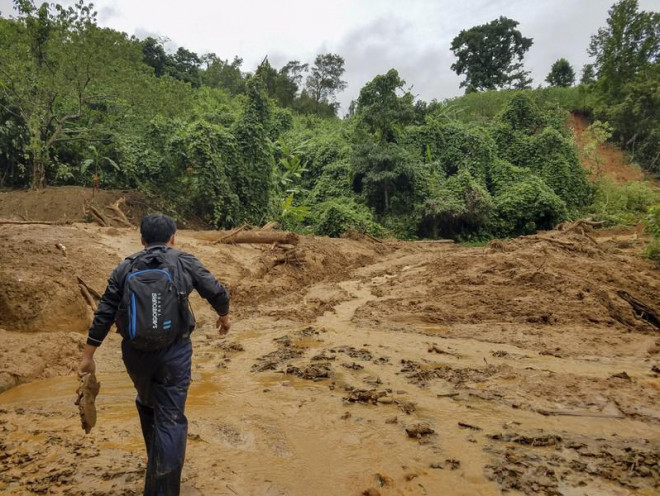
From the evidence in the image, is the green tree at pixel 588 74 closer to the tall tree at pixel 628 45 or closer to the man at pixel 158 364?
the tall tree at pixel 628 45

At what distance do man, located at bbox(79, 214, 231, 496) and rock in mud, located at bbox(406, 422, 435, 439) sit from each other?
1.67 metres

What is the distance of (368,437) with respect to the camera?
3.37 meters

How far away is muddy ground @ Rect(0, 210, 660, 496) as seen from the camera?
2824 millimetres

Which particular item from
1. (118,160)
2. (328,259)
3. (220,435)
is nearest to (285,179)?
(118,160)

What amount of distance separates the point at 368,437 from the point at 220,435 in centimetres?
113

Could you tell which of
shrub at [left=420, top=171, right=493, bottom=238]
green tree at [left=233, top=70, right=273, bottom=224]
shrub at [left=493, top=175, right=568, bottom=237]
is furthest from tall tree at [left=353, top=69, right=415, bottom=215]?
green tree at [left=233, top=70, right=273, bottom=224]

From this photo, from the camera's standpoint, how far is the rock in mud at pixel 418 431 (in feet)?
10.9

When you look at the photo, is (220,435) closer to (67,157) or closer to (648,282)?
(648,282)

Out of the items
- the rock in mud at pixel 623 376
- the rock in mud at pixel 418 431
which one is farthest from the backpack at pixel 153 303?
the rock in mud at pixel 623 376

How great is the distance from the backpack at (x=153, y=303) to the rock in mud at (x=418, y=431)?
1859mm

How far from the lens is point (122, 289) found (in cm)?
259

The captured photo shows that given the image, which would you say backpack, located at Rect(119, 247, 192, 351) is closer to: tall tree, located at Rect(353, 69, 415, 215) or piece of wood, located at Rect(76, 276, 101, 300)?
piece of wood, located at Rect(76, 276, 101, 300)

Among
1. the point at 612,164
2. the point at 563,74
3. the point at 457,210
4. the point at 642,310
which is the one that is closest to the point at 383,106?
the point at 457,210

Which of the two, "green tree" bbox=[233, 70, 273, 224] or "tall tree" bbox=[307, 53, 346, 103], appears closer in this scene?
"green tree" bbox=[233, 70, 273, 224]
